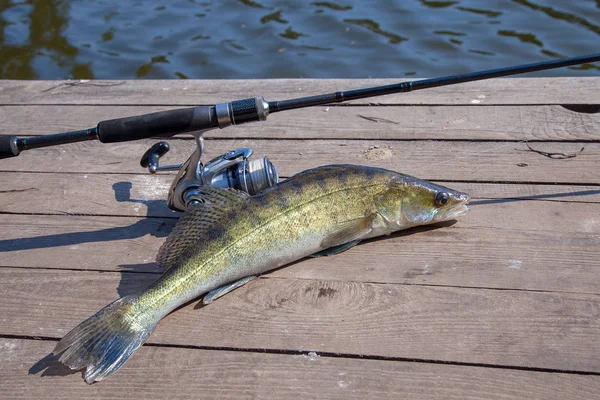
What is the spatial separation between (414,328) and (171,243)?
3.31 ft

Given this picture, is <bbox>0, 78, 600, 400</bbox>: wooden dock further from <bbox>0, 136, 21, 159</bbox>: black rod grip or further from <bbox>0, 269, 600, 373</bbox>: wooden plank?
<bbox>0, 136, 21, 159</bbox>: black rod grip

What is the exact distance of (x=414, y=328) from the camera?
2582 mm

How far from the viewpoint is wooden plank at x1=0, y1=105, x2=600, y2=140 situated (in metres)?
3.84

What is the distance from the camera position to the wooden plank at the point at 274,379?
2.32m

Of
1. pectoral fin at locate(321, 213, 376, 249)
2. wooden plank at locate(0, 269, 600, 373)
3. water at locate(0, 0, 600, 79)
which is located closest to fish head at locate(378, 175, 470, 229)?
pectoral fin at locate(321, 213, 376, 249)

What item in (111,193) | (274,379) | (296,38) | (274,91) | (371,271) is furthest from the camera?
(296,38)

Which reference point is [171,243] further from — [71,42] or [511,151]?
[71,42]

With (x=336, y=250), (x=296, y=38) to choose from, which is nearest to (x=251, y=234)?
(x=336, y=250)

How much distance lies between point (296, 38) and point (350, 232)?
5581mm

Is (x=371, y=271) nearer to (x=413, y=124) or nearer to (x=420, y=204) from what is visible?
(x=420, y=204)

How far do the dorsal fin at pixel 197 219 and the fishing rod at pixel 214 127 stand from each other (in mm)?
98

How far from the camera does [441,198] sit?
10.1ft

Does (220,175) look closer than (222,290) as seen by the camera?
No

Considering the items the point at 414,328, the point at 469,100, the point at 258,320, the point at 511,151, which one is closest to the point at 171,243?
the point at 258,320
